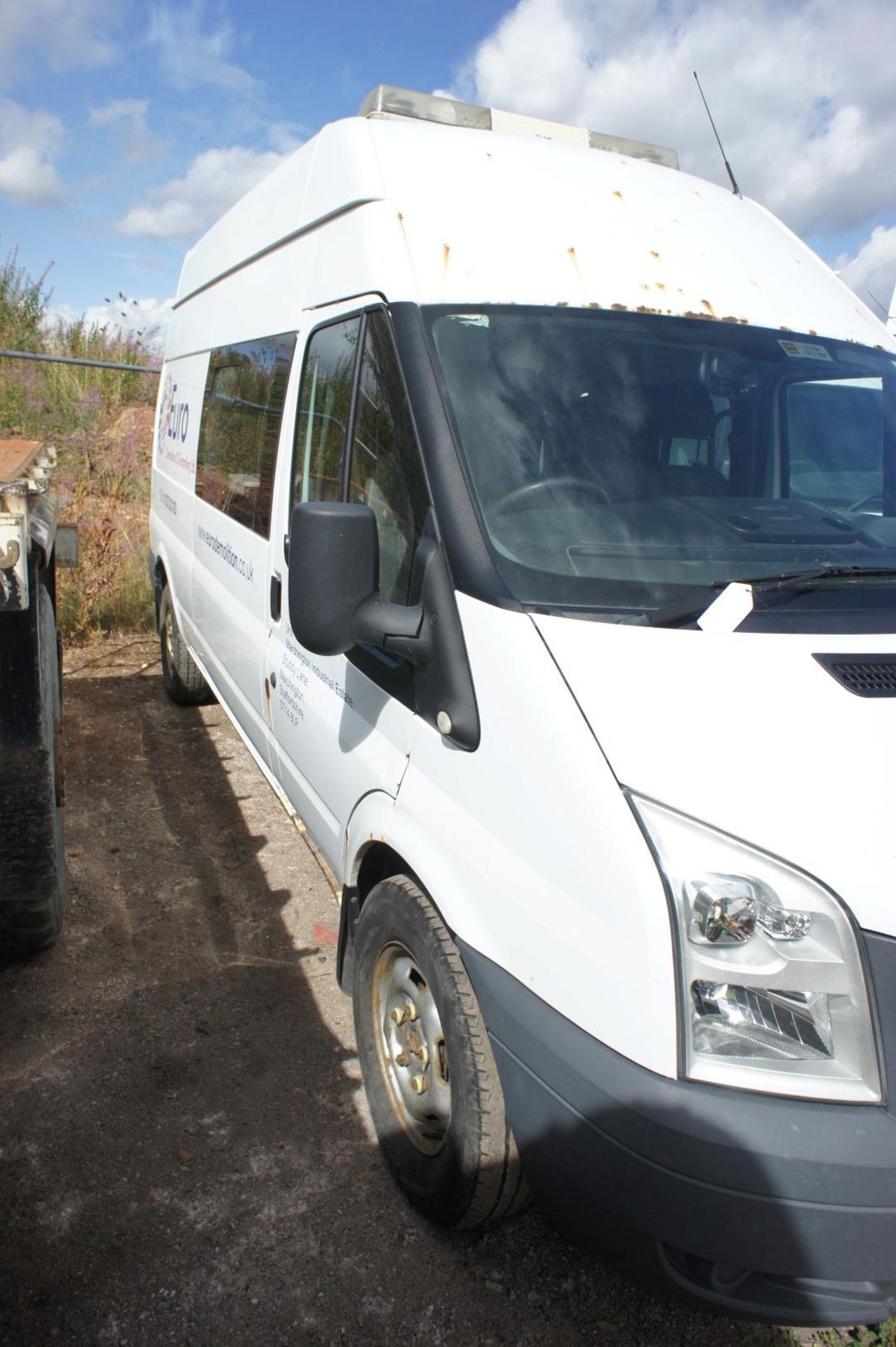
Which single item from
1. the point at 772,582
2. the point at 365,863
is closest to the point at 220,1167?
the point at 365,863

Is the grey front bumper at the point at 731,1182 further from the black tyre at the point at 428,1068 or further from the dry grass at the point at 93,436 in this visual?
the dry grass at the point at 93,436

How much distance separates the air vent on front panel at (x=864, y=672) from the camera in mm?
1920

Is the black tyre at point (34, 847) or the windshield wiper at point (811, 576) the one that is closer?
the windshield wiper at point (811, 576)

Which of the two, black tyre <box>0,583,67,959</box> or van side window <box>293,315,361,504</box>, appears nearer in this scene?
van side window <box>293,315,361,504</box>

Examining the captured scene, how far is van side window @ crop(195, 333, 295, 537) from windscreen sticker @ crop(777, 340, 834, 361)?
160 cm

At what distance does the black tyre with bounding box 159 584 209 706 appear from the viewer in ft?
20.5

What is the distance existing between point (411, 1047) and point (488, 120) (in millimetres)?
2955

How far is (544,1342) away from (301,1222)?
675 millimetres

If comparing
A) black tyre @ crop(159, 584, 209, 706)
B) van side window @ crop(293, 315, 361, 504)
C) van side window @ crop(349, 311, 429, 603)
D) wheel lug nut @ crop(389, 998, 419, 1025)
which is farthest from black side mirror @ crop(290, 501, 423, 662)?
black tyre @ crop(159, 584, 209, 706)

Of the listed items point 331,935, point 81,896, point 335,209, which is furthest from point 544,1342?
point 335,209

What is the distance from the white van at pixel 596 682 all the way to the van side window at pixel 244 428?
68 mm

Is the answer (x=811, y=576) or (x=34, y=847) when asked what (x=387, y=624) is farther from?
(x=34, y=847)

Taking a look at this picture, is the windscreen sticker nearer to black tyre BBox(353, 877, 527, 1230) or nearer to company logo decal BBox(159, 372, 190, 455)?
black tyre BBox(353, 877, 527, 1230)

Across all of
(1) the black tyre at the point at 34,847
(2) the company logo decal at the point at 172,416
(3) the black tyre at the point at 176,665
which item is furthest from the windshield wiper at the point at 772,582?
(3) the black tyre at the point at 176,665
